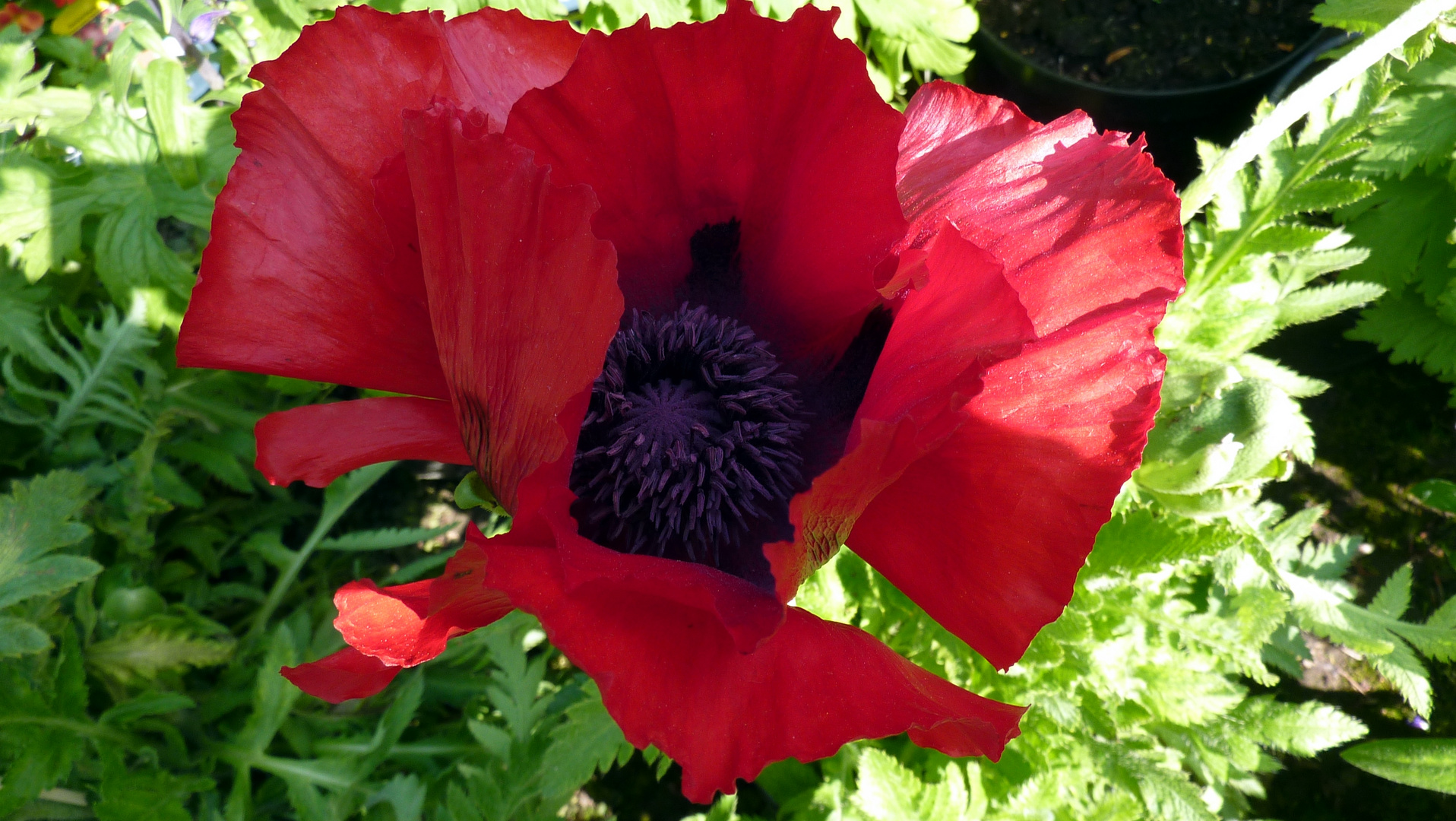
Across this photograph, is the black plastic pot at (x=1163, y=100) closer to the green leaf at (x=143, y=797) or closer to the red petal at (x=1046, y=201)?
the red petal at (x=1046, y=201)

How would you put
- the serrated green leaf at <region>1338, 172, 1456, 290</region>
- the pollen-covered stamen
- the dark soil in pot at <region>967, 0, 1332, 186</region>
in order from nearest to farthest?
1. the pollen-covered stamen
2. the serrated green leaf at <region>1338, 172, 1456, 290</region>
3. the dark soil in pot at <region>967, 0, 1332, 186</region>

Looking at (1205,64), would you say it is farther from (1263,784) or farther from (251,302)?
(251,302)

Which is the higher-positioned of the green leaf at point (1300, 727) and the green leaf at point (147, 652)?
the green leaf at point (147, 652)

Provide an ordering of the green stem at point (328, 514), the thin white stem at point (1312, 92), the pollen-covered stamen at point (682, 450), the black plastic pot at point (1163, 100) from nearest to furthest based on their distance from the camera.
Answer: the pollen-covered stamen at point (682, 450) → the thin white stem at point (1312, 92) → the green stem at point (328, 514) → the black plastic pot at point (1163, 100)

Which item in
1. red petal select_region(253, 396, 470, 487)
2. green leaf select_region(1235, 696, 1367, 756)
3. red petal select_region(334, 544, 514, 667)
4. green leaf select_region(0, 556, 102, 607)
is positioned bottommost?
green leaf select_region(1235, 696, 1367, 756)

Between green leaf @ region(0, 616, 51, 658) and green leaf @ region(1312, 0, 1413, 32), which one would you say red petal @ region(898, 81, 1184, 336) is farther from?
green leaf @ region(0, 616, 51, 658)

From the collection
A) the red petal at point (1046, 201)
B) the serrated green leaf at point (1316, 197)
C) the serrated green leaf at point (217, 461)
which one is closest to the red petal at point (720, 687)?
the red petal at point (1046, 201)

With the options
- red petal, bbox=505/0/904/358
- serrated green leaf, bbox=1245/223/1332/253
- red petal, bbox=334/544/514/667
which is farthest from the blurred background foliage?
red petal, bbox=334/544/514/667
